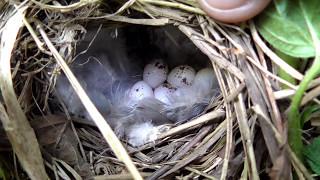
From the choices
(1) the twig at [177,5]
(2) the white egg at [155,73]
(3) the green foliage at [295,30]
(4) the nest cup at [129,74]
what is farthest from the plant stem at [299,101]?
A: (2) the white egg at [155,73]

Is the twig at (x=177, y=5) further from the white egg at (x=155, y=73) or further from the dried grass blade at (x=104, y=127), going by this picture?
the white egg at (x=155, y=73)

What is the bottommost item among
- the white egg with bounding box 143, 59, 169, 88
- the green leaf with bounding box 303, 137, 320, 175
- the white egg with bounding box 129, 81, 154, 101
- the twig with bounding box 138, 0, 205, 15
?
the green leaf with bounding box 303, 137, 320, 175

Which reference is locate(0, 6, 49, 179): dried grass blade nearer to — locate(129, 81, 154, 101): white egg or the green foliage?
locate(129, 81, 154, 101): white egg

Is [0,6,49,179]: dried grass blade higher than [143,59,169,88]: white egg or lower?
lower

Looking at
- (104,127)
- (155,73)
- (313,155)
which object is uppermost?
(155,73)

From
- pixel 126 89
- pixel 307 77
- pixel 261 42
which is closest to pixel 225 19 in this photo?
pixel 261 42

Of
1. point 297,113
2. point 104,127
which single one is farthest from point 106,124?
point 297,113

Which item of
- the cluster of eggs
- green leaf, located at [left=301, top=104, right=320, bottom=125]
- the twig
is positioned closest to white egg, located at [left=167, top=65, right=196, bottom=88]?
the cluster of eggs

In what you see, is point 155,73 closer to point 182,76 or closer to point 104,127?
point 182,76
